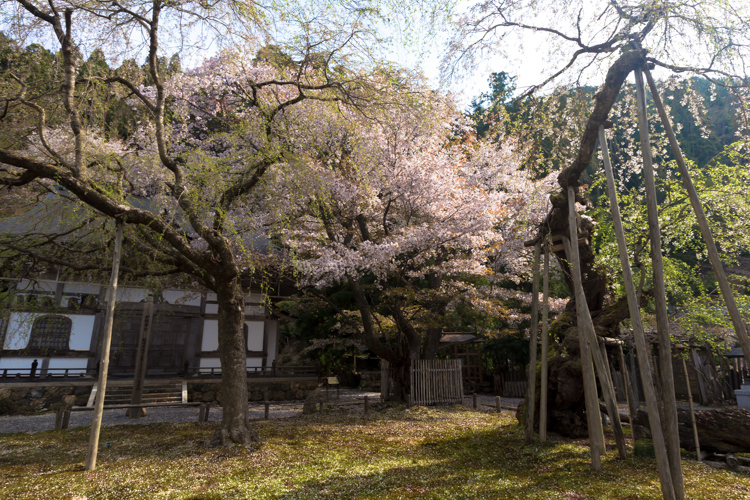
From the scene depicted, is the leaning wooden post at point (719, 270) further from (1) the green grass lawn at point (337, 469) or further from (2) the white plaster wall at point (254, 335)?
(2) the white plaster wall at point (254, 335)

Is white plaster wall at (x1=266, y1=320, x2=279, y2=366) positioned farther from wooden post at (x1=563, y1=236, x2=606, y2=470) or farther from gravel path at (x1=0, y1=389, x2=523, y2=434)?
wooden post at (x1=563, y1=236, x2=606, y2=470)

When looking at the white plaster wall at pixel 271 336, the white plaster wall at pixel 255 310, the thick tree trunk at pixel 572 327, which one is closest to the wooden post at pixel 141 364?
the white plaster wall at pixel 255 310

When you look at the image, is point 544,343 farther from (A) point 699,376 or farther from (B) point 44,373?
(B) point 44,373

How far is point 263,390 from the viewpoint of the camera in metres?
17.2

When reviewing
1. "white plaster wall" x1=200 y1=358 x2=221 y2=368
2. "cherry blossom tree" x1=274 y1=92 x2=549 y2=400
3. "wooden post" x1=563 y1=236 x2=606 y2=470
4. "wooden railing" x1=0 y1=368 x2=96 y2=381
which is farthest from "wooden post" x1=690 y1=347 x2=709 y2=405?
"wooden railing" x1=0 y1=368 x2=96 y2=381

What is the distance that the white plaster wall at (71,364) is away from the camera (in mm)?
14796

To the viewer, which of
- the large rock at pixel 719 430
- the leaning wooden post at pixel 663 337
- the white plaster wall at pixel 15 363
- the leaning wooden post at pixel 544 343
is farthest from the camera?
the white plaster wall at pixel 15 363

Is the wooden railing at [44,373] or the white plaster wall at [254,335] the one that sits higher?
the white plaster wall at [254,335]

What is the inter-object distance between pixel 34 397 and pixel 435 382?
1356 centimetres

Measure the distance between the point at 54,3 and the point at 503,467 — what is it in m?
9.98

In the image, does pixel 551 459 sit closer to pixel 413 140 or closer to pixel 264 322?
pixel 413 140

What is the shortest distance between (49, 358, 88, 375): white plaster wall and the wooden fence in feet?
38.5

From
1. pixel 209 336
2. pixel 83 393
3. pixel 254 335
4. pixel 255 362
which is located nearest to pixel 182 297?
pixel 209 336

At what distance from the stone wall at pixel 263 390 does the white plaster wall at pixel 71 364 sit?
12.4 feet
